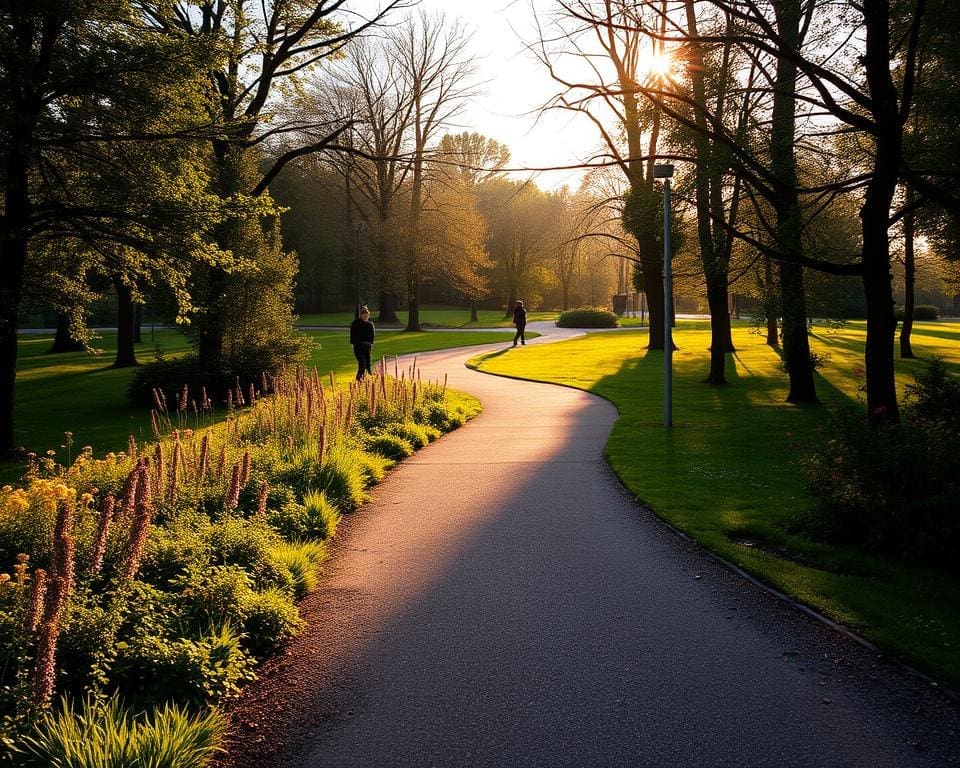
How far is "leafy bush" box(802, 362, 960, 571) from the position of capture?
6293 mm

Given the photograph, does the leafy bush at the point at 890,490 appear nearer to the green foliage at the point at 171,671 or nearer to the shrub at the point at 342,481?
the shrub at the point at 342,481

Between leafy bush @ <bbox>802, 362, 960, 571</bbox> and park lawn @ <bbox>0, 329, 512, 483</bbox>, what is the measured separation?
948 cm

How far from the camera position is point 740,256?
1686 cm

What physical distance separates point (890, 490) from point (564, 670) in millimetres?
4156

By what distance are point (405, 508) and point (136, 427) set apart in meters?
10.4

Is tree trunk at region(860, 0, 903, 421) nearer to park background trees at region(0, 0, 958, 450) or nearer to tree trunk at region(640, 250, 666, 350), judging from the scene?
park background trees at region(0, 0, 958, 450)

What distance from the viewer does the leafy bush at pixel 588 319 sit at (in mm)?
50375

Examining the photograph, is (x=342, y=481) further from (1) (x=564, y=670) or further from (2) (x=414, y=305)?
(2) (x=414, y=305)

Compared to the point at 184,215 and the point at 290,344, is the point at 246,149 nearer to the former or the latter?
the point at 290,344

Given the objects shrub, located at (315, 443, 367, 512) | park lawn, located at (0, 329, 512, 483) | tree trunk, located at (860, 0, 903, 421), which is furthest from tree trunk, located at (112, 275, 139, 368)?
tree trunk, located at (860, 0, 903, 421)

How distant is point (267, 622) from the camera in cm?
477

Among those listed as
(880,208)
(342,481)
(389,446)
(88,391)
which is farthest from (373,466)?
(88,391)

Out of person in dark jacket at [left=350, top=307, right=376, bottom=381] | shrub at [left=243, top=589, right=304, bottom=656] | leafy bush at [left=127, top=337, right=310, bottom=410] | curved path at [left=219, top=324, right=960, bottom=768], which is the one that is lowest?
curved path at [left=219, top=324, right=960, bottom=768]

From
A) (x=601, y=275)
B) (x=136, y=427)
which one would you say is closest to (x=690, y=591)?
(x=136, y=427)
